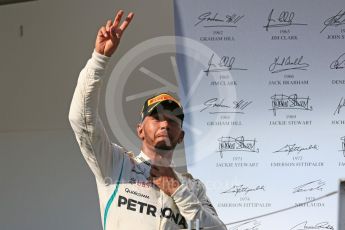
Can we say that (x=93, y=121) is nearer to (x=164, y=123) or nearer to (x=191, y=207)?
(x=164, y=123)

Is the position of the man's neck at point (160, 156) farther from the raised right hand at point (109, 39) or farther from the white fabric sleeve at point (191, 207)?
the raised right hand at point (109, 39)

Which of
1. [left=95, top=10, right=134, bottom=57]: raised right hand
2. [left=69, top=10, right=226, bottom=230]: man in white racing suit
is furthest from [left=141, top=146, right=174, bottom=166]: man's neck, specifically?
[left=95, top=10, right=134, bottom=57]: raised right hand

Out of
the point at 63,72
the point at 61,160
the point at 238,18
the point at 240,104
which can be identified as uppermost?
the point at 238,18

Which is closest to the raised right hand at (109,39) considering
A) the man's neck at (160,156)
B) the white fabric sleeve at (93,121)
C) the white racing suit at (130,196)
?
the white fabric sleeve at (93,121)

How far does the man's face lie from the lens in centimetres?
132

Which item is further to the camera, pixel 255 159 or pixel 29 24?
pixel 29 24

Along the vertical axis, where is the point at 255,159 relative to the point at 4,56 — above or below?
below

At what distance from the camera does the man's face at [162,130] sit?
132 centimetres

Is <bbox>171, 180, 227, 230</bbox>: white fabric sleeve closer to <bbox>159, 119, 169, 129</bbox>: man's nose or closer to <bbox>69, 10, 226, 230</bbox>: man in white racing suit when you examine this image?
<bbox>69, 10, 226, 230</bbox>: man in white racing suit

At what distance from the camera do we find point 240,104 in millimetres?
2502

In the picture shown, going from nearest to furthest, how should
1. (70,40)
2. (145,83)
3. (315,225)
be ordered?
(315,225)
(145,83)
(70,40)

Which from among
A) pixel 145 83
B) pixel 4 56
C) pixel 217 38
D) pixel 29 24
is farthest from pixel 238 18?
pixel 4 56

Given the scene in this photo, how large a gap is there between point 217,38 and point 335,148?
76 cm

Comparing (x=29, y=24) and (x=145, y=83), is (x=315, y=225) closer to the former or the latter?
(x=145, y=83)
